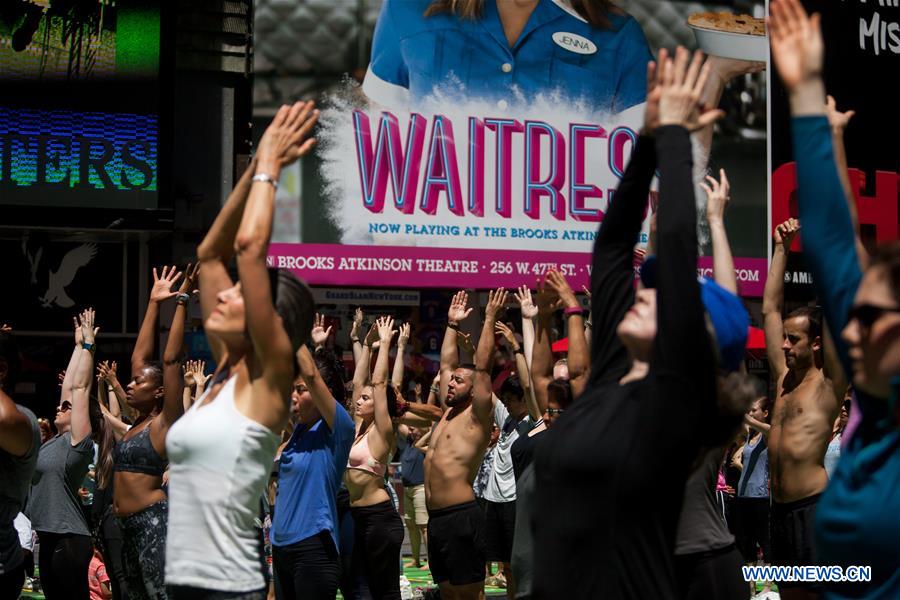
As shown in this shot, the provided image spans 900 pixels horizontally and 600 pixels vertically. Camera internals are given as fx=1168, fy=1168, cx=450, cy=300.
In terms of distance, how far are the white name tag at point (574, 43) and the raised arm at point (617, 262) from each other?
1494cm

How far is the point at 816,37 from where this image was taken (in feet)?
9.65

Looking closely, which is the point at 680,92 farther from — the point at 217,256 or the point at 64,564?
the point at 64,564

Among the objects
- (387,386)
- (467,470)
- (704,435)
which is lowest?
(467,470)

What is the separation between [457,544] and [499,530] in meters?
2.01

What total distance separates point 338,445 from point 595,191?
477 inches

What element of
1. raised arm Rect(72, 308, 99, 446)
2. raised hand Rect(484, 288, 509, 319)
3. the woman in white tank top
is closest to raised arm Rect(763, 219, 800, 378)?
raised hand Rect(484, 288, 509, 319)

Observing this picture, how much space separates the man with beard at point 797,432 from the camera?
701 centimetres

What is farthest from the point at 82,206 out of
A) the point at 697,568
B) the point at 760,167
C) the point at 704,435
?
the point at 704,435

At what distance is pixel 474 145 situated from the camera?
1780 cm

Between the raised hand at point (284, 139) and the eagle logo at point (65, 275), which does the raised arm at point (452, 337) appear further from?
the eagle logo at point (65, 275)

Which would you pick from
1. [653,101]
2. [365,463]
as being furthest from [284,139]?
[365,463]

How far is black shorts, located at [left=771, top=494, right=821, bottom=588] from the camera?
6.98m

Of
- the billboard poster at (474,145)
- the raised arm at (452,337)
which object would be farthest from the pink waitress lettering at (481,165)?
the raised arm at (452,337)

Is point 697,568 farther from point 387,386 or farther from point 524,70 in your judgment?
point 524,70
